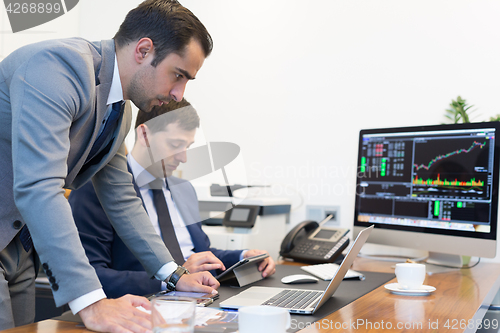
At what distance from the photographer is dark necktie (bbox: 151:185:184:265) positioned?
1.51m

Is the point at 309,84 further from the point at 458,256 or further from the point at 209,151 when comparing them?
the point at 458,256

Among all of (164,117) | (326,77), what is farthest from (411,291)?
(326,77)

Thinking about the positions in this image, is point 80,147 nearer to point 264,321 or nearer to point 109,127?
point 109,127

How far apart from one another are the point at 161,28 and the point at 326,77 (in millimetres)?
1275

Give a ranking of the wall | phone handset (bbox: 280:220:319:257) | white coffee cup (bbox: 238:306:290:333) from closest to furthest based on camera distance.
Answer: white coffee cup (bbox: 238:306:290:333) → phone handset (bbox: 280:220:319:257) → the wall

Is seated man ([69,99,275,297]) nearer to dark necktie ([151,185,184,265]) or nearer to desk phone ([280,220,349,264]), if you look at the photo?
dark necktie ([151,185,184,265])

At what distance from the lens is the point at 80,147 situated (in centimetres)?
100

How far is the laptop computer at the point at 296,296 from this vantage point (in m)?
0.94

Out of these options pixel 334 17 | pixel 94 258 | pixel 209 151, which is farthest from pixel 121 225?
pixel 334 17

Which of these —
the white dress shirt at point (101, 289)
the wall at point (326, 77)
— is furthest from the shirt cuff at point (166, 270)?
the wall at point (326, 77)

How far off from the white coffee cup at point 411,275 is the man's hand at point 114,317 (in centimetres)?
70

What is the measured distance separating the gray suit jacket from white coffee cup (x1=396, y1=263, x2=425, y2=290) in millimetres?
776

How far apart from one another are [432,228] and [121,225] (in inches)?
43.7

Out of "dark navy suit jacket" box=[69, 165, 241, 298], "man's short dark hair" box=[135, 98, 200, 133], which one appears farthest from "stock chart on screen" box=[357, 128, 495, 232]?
"man's short dark hair" box=[135, 98, 200, 133]
